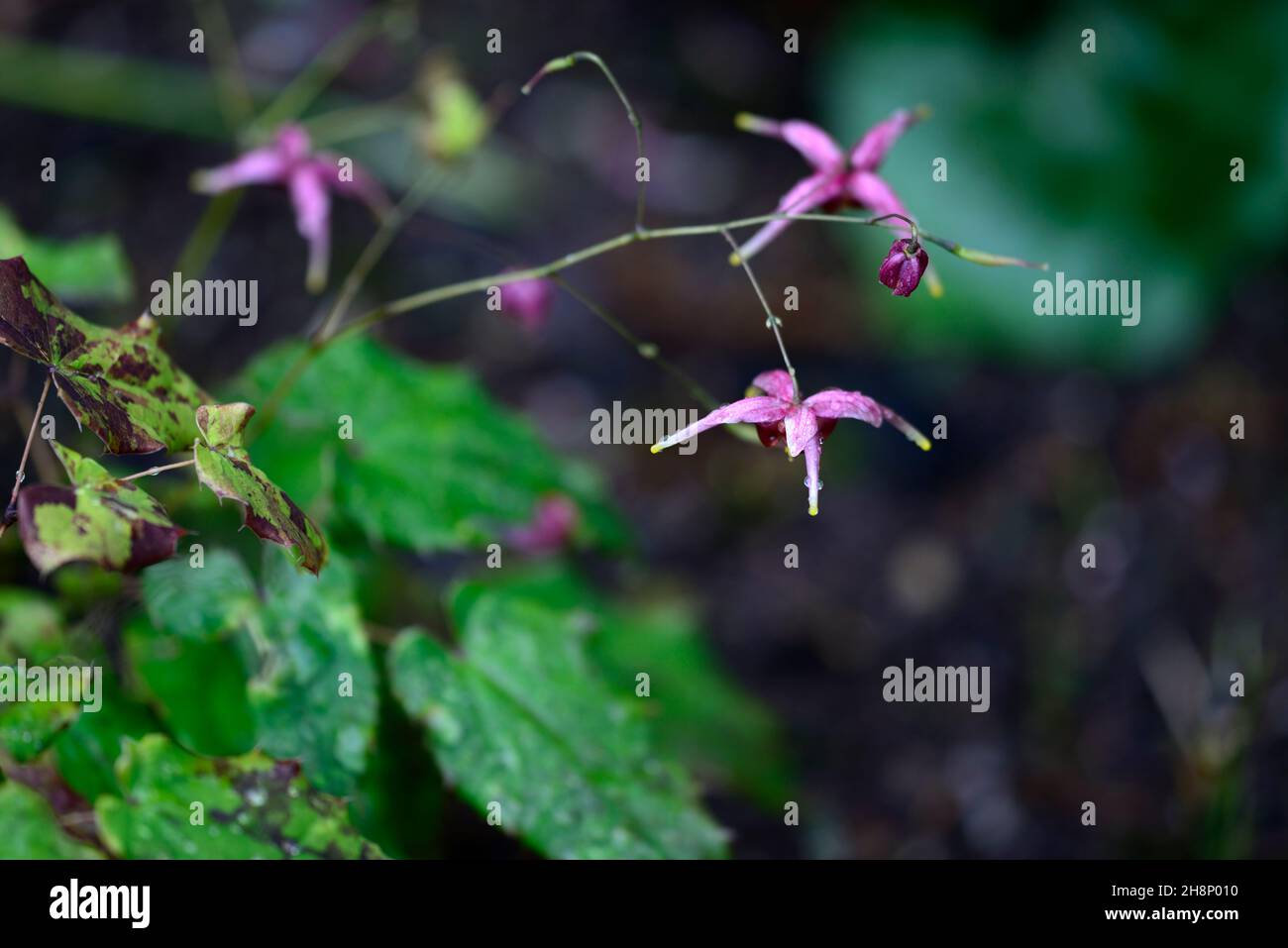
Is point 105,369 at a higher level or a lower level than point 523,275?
lower

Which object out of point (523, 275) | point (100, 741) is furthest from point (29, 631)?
point (523, 275)

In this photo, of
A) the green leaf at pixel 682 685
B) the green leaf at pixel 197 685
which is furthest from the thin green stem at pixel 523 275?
the green leaf at pixel 682 685

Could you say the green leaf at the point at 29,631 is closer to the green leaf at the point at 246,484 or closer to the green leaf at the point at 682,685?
the green leaf at the point at 246,484

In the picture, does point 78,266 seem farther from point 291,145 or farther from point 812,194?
point 812,194

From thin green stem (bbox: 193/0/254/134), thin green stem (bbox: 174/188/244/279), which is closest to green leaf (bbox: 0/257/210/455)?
thin green stem (bbox: 174/188/244/279)

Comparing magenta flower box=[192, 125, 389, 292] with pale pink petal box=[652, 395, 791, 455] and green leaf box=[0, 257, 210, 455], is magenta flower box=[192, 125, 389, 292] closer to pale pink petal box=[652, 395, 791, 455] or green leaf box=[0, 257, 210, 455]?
green leaf box=[0, 257, 210, 455]
